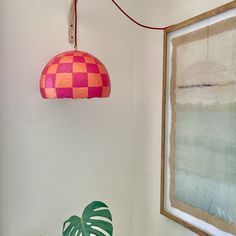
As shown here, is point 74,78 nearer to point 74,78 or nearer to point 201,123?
point 74,78

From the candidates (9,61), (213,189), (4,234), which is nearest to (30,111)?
(9,61)

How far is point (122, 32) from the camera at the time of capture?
1.46m

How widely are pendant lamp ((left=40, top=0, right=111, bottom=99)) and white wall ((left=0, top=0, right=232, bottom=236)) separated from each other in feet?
0.99

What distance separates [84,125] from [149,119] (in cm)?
29

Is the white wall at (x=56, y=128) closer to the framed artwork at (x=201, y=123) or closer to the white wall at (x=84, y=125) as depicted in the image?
the white wall at (x=84, y=125)

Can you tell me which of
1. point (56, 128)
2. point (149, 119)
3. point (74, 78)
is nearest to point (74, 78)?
point (74, 78)

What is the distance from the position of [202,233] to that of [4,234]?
0.76 m

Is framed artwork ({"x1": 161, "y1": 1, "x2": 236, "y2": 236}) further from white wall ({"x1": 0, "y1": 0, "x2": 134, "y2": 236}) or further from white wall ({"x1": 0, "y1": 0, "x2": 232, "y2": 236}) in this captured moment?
white wall ({"x1": 0, "y1": 0, "x2": 134, "y2": 236})

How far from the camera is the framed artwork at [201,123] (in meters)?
0.96

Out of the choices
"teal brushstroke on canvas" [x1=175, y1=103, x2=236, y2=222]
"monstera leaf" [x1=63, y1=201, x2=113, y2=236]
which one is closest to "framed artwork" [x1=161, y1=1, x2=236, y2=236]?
"teal brushstroke on canvas" [x1=175, y1=103, x2=236, y2=222]

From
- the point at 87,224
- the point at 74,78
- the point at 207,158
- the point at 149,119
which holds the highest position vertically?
the point at 74,78

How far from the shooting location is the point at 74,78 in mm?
960

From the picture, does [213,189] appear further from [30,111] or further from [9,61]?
[9,61]

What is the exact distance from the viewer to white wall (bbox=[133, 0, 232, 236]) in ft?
4.39
